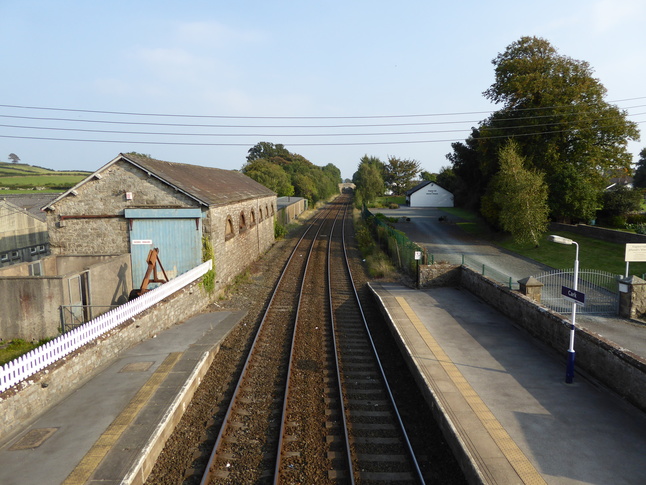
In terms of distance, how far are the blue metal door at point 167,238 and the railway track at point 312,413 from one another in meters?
4.25

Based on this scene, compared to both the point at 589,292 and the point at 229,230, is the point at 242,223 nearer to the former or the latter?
the point at 229,230

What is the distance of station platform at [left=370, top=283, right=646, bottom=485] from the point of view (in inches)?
255

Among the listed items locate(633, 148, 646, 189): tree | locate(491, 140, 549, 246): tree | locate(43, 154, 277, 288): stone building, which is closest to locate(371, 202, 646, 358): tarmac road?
locate(491, 140, 549, 246): tree

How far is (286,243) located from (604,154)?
75.6 feet

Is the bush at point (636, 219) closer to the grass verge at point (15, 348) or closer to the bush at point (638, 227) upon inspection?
the bush at point (638, 227)

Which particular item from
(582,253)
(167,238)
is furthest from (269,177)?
(167,238)

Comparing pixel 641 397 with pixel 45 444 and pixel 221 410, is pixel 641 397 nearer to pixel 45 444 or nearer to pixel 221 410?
pixel 221 410

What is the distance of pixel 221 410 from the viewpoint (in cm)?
895

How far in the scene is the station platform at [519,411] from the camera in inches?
255

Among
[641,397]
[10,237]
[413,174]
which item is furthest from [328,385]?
[413,174]

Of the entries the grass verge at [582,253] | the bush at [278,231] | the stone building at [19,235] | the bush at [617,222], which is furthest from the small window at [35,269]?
the bush at [617,222]

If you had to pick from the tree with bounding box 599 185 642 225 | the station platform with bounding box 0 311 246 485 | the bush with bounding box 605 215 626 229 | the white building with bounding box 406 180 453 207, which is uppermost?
the white building with bounding box 406 180 453 207

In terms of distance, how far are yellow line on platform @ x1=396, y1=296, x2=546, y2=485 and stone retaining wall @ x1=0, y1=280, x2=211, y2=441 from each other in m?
7.97

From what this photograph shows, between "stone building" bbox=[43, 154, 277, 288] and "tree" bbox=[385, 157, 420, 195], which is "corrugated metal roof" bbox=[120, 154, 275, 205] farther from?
"tree" bbox=[385, 157, 420, 195]
